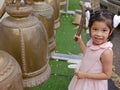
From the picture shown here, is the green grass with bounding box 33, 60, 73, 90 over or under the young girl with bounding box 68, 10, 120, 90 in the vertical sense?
under

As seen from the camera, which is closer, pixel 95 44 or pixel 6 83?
pixel 6 83

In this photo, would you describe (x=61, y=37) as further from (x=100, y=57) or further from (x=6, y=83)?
(x=6, y=83)

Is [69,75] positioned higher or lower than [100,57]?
lower

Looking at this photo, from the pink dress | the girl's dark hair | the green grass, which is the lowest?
the green grass

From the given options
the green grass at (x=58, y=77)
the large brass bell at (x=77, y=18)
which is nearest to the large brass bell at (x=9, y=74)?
the green grass at (x=58, y=77)

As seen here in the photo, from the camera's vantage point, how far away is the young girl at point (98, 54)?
160 centimetres

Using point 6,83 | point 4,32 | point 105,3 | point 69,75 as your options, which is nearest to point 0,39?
point 4,32

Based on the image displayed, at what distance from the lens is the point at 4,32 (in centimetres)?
130

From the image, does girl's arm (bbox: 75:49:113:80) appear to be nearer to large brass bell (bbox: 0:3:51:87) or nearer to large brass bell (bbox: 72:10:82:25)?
large brass bell (bbox: 0:3:51:87)

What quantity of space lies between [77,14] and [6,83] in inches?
149

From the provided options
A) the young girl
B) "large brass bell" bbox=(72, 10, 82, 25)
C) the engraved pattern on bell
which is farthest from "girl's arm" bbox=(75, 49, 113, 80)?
"large brass bell" bbox=(72, 10, 82, 25)

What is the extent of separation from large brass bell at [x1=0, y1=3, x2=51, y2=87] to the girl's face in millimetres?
397

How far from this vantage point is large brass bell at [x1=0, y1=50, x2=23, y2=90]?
3.01 ft

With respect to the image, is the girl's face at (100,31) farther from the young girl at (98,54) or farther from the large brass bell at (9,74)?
the large brass bell at (9,74)
